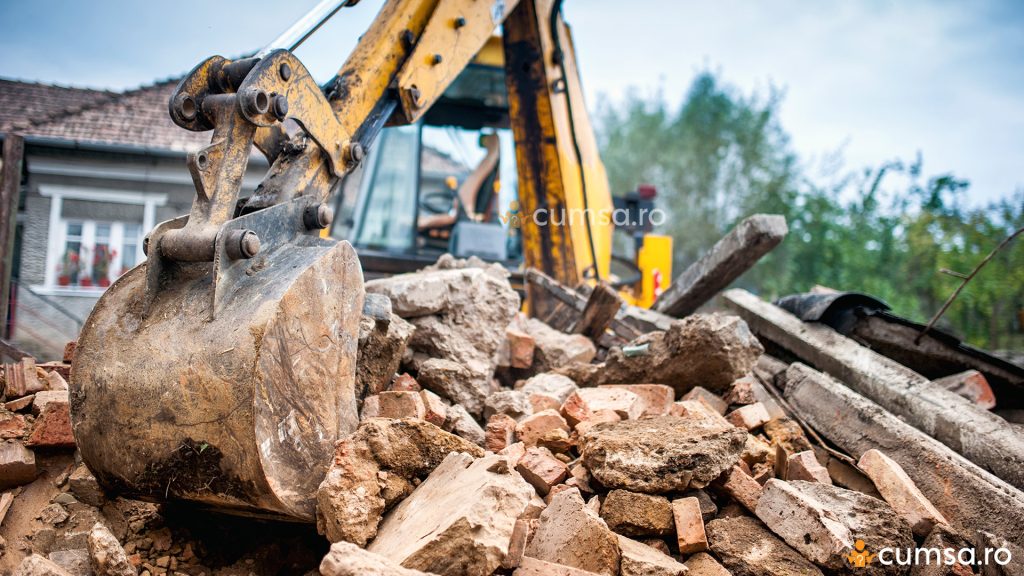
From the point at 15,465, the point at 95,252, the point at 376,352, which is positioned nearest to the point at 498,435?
the point at 376,352

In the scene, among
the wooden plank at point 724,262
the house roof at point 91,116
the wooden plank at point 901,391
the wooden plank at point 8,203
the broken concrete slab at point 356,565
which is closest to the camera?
the broken concrete slab at point 356,565

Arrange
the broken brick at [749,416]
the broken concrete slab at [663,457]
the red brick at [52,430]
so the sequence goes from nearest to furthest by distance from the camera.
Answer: the broken concrete slab at [663,457]
the red brick at [52,430]
the broken brick at [749,416]

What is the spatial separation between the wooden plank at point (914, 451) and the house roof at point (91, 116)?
10488mm

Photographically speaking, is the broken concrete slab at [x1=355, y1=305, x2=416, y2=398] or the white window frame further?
the white window frame

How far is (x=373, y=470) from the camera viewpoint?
6.91ft

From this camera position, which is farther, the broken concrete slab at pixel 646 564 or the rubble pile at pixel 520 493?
the broken concrete slab at pixel 646 564

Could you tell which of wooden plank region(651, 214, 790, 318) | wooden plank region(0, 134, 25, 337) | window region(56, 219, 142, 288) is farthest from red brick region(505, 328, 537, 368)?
window region(56, 219, 142, 288)

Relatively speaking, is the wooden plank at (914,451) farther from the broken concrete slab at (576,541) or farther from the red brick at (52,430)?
the red brick at (52,430)

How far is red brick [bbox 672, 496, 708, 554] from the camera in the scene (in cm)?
229

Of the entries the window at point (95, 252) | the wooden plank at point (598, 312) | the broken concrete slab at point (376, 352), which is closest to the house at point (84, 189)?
the window at point (95, 252)

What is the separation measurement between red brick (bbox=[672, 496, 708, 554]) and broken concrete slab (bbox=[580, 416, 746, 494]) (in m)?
0.07

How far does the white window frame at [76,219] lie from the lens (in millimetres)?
10852

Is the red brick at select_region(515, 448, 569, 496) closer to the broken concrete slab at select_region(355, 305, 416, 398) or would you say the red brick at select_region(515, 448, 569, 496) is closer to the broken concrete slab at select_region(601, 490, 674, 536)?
the broken concrete slab at select_region(601, 490, 674, 536)

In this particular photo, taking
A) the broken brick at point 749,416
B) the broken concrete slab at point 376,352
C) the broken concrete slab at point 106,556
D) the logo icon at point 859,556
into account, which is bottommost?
the broken concrete slab at point 106,556
